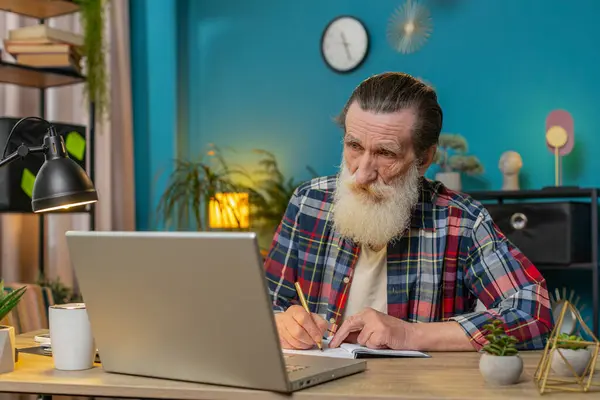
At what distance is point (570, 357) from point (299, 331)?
0.53 metres

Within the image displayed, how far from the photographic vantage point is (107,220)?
469 cm

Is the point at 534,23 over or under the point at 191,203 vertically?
over

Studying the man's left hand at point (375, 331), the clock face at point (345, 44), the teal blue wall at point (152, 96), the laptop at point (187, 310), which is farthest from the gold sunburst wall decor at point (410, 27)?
the laptop at point (187, 310)

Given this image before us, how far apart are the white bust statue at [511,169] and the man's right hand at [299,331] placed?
2.55 metres

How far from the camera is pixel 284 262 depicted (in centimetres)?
226

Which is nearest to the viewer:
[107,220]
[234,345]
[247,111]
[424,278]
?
[234,345]

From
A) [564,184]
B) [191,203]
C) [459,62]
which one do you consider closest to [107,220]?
[191,203]

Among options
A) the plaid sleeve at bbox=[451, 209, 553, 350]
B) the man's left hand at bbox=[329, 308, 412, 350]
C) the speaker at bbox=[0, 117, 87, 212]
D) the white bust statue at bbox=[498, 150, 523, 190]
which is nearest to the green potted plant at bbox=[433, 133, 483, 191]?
the white bust statue at bbox=[498, 150, 523, 190]

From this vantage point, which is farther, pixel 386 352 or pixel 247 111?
pixel 247 111

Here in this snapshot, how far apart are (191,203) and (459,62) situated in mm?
1653

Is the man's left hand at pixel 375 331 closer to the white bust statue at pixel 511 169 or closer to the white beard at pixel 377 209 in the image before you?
the white beard at pixel 377 209

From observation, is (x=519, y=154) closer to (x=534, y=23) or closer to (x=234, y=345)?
(x=534, y=23)

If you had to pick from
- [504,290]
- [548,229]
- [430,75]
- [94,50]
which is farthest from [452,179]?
[504,290]

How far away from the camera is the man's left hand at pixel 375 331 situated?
1742mm
